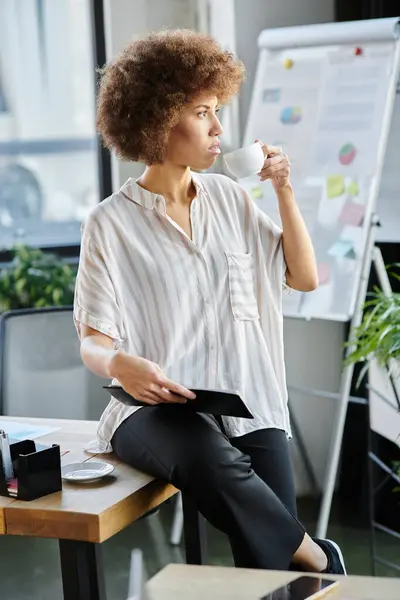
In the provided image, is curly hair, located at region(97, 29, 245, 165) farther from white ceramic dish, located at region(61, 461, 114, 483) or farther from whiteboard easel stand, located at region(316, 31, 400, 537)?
whiteboard easel stand, located at region(316, 31, 400, 537)

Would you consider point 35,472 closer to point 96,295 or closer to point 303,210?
point 96,295

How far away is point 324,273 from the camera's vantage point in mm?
2977

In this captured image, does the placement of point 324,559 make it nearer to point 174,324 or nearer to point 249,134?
point 174,324

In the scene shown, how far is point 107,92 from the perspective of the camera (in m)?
2.20

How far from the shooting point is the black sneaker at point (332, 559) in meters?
2.00

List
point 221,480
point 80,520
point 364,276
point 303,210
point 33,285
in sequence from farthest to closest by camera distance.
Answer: point 33,285
point 303,210
point 364,276
point 221,480
point 80,520

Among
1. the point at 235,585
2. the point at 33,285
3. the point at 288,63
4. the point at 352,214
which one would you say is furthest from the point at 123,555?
the point at 235,585

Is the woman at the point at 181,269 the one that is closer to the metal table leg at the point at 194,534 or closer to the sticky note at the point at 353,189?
the metal table leg at the point at 194,534

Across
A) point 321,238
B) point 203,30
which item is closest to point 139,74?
point 321,238

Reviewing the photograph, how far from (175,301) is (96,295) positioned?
6.7 inches

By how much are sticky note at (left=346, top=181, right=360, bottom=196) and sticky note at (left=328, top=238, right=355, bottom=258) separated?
141 millimetres

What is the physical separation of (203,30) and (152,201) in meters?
1.60

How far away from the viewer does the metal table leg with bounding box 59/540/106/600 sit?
1.85m

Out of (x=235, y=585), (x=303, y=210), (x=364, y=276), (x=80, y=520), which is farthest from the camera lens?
(x=303, y=210)
